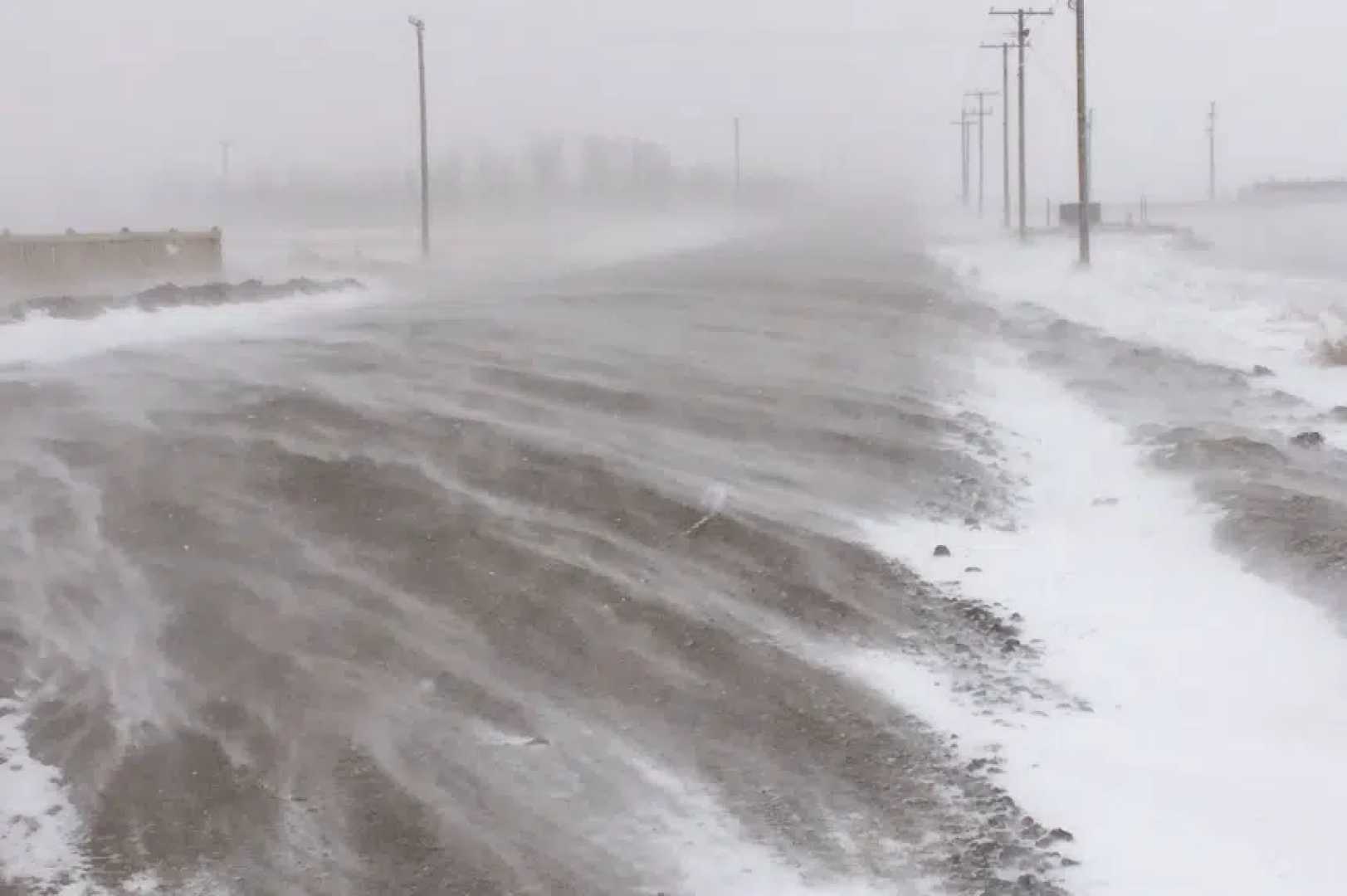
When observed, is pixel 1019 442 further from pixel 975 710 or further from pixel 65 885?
pixel 65 885

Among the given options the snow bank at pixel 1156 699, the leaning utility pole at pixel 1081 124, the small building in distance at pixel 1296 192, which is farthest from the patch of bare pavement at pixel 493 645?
the small building in distance at pixel 1296 192

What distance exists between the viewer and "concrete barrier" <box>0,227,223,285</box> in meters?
35.9

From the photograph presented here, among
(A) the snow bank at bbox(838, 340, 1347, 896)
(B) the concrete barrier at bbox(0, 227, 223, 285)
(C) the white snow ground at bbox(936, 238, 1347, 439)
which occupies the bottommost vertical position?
(A) the snow bank at bbox(838, 340, 1347, 896)

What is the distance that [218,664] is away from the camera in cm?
852

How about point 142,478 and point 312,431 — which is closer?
point 142,478

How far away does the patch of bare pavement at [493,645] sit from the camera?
6.29 m

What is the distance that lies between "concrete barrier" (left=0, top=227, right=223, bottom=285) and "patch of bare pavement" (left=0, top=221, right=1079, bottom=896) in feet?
66.6

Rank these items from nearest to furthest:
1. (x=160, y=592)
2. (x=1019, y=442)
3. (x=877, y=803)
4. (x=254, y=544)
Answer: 1. (x=877, y=803)
2. (x=160, y=592)
3. (x=254, y=544)
4. (x=1019, y=442)

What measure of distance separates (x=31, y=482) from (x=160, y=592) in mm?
3898

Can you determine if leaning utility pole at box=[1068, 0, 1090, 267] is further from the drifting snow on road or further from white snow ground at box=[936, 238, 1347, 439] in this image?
the drifting snow on road

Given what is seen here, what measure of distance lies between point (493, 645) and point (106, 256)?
32.9 m

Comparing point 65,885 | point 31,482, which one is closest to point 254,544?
point 31,482

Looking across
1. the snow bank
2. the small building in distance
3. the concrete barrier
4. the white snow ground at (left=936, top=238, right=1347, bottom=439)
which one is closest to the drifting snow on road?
the snow bank

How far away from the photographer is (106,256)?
3831 cm
